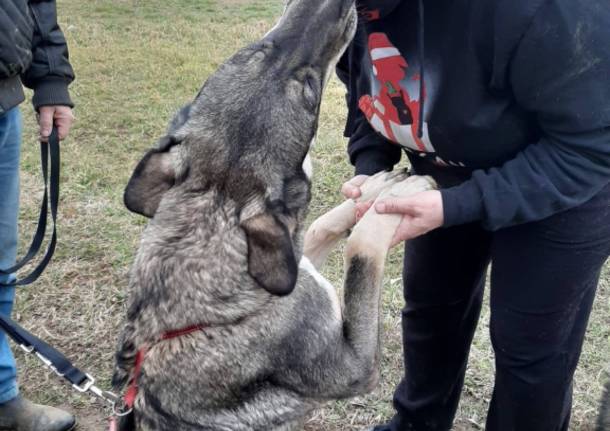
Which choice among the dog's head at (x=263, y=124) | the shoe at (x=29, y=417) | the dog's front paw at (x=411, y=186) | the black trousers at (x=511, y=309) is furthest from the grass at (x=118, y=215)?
the dog's head at (x=263, y=124)

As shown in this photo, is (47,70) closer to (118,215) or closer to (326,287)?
(326,287)

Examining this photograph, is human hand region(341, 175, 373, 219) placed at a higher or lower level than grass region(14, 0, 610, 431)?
higher

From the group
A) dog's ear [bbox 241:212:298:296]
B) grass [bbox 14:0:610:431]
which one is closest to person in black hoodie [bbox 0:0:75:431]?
grass [bbox 14:0:610:431]

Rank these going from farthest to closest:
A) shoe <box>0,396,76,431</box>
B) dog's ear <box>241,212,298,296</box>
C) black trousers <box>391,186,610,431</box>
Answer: shoe <box>0,396,76,431</box> → black trousers <box>391,186,610,431</box> → dog's ear <box>241,212,298,296</box>

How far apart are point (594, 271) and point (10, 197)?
2499 mm

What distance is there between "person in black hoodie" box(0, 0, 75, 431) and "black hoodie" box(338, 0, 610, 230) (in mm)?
1470

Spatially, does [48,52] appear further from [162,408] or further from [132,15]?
[132,15]

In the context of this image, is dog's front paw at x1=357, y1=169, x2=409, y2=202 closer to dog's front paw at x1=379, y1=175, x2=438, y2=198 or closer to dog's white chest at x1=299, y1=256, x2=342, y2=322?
dog's front paw at x1=379, y1=175, x2=438, y2=198

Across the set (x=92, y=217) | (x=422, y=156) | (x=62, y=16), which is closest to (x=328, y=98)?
(x=92, y=217)

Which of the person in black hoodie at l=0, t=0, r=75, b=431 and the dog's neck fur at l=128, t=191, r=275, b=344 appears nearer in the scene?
the dog's neck fur at l=128, t=191, r=275, b=344

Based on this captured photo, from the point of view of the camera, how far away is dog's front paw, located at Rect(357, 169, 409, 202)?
92.1 inches

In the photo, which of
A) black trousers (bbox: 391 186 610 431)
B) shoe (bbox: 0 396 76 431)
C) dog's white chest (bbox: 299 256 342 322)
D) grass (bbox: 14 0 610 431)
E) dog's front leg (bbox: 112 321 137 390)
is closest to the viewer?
black trousers (bbox: 391 186 610 431)

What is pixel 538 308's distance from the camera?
207 centimetres

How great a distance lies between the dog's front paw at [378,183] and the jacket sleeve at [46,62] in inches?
62.6
